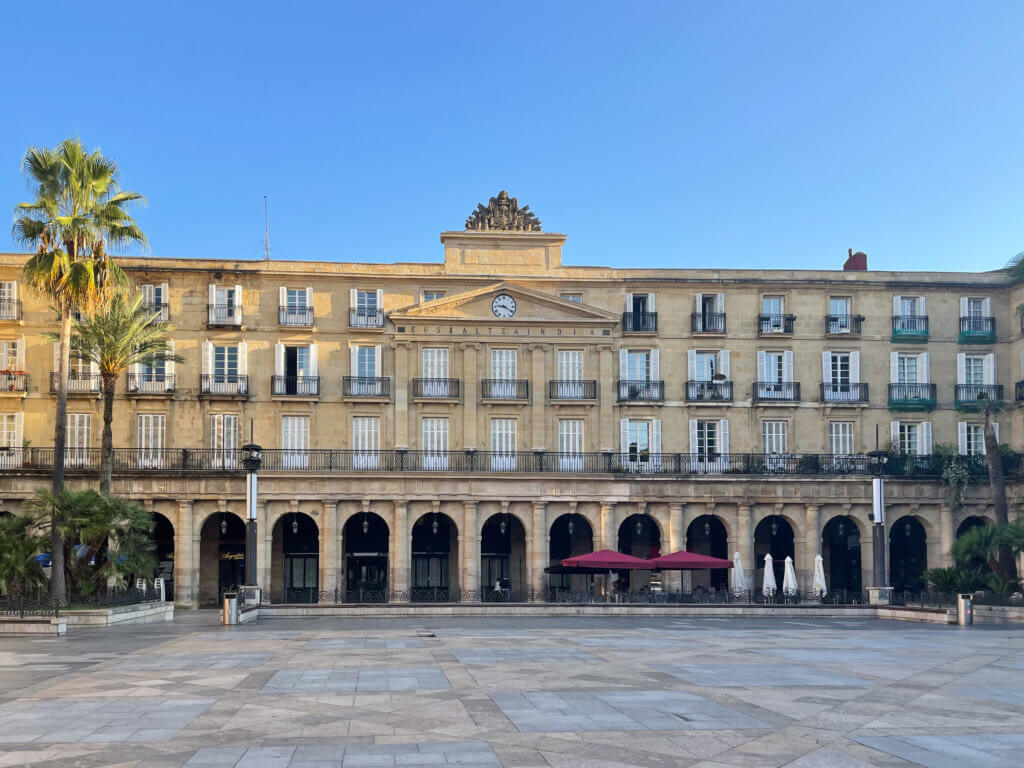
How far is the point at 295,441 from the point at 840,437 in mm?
26618

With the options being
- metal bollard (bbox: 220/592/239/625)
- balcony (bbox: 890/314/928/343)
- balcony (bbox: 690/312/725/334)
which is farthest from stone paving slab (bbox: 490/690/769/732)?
balcony (bbox: 890/314/928/343)

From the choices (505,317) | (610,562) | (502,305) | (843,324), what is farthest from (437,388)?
(843,324)

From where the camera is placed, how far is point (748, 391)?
5531 centimetres

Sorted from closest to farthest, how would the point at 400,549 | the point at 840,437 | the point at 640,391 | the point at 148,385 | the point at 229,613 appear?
the point at 229,613, the point at 400,549, the point at 148,385, the point at 640,391, the point at 840,437

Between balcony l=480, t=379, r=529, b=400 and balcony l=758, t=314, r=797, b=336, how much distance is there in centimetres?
1213

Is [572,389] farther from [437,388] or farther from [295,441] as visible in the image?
[295,441]

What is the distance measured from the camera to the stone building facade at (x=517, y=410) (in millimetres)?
51781

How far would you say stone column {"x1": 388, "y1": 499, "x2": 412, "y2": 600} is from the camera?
2013 inches

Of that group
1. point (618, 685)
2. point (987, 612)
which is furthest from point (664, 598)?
point (618, 685)

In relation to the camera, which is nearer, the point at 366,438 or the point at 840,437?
the point at 366,438

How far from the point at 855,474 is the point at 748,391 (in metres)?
6.47

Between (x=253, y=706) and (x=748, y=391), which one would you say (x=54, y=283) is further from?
(x=748, y=391)

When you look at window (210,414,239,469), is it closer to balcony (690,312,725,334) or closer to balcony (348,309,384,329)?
balcony (348,309,384,329)

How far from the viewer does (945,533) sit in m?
53.8
